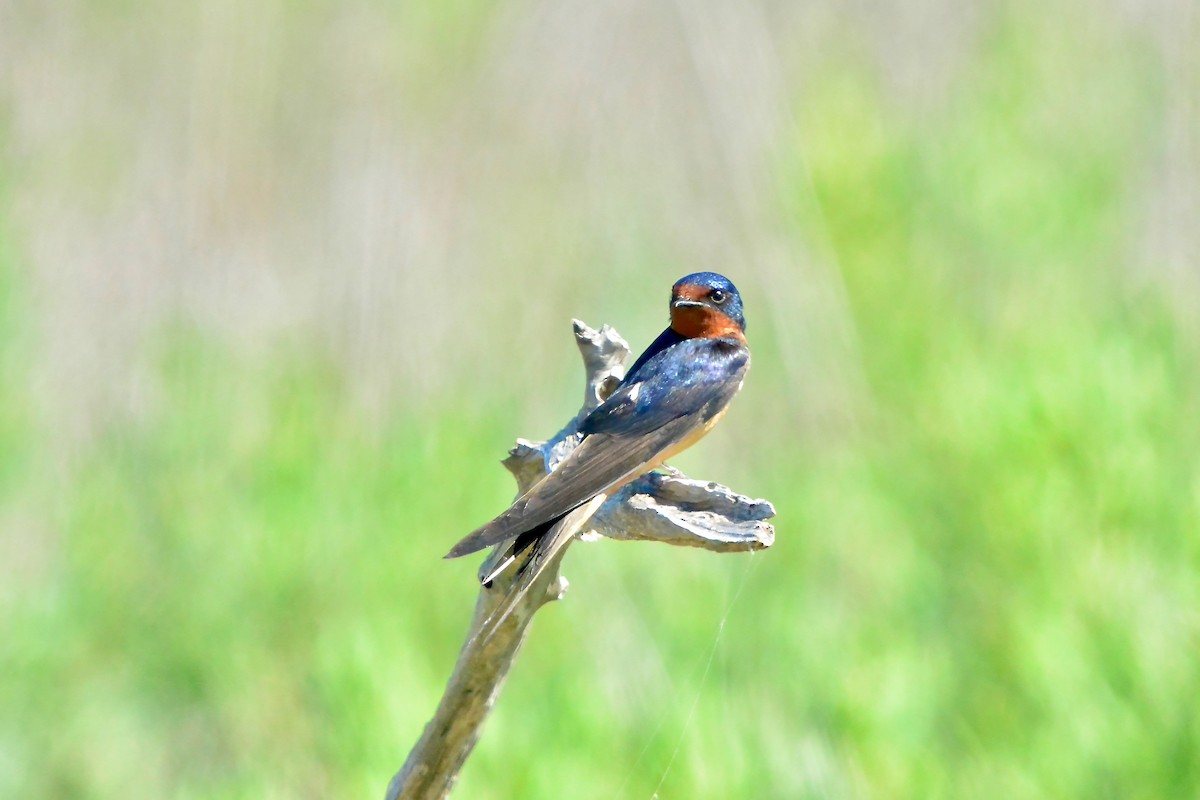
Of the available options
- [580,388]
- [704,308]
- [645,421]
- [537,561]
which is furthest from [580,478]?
[580,388]

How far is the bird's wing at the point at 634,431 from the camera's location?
64.9 inches

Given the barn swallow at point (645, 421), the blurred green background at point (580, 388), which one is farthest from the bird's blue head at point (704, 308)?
the blurred green background at point (580, 388)

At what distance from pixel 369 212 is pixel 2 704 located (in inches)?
66.7

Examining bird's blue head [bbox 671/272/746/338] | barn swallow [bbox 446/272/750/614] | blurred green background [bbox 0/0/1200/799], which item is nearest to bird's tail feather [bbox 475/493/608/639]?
barn swallow [bbox 446/272/750/614]

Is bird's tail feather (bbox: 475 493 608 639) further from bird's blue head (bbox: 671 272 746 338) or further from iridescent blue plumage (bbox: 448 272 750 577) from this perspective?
bird's blue head (bbox: 671 272 746 338)

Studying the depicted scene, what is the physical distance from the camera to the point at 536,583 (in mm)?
1720

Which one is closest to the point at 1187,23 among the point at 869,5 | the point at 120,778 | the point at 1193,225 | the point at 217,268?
the point at 1193,225

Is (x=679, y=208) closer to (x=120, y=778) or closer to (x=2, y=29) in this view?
(x=2, y=29)

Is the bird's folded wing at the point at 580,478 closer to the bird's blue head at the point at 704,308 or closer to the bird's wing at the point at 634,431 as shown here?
the bird's wing at the point at 634,431

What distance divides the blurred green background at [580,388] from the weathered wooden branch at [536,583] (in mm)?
1256

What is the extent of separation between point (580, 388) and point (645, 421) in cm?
268

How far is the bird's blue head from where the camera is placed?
2.25 metres

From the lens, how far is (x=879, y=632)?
163 inches

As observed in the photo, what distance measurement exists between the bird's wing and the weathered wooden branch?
53 mm
